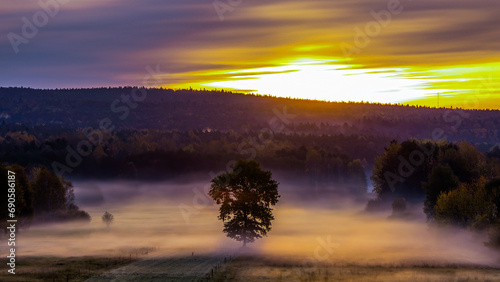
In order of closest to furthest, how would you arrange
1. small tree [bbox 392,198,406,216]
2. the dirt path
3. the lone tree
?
the dirt path < the lone tree < small tree [bbox 392,198,406,216]

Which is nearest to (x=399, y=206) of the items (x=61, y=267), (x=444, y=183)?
(x=444, y=183)

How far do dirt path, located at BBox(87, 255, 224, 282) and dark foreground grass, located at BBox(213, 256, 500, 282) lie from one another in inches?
97.5

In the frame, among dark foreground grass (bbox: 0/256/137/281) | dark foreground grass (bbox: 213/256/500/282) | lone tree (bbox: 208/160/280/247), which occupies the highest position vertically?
lone tree (bbox: 208/160/280/247)

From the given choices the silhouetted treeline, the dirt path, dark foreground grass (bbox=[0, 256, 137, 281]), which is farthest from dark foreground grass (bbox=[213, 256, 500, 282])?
the silhouetted treeline

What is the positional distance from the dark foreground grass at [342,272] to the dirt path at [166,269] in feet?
8.12

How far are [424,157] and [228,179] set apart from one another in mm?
70983

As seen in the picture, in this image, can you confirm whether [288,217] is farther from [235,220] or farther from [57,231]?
[235,220]

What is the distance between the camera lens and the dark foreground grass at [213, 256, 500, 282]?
64.1 m

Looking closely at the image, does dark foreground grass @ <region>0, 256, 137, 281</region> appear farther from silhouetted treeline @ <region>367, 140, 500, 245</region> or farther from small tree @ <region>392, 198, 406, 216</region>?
small tree @ <region>392, 198, 406, 216</region>

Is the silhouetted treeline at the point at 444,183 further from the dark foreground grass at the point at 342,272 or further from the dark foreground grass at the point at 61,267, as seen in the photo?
the dark foreground grass at the point at 61,267

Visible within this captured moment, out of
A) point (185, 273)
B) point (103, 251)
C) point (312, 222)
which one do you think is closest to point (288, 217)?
point (312, 222)

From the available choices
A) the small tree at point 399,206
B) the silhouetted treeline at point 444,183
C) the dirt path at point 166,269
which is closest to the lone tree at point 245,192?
the dirt path at point 166,269

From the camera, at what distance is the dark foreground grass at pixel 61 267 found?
6381cm

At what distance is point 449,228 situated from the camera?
336ft
